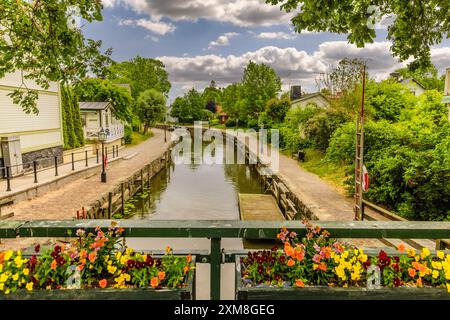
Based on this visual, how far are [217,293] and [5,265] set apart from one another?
1536 millimetres

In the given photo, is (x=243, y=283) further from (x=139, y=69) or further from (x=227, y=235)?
(x=139, y=69)

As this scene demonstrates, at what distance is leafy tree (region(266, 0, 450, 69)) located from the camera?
4471 mm

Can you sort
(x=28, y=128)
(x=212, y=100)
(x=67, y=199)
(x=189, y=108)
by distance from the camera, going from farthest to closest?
(x=212, y=100), (x=189, y=108), (x=28, y=128), (x=67, y=199)

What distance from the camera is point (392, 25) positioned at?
5625 millimetres

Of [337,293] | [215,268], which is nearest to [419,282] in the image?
[337,293]

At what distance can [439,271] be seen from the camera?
2.41 metres

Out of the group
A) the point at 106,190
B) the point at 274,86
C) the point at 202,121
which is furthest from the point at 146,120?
the point at 202,121

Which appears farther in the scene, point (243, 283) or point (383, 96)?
point (383, 96)

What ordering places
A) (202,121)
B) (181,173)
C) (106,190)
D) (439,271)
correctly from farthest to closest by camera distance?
(202,121), (181,173), (106,190), (439,271)

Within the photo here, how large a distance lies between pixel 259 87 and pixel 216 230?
54540mm

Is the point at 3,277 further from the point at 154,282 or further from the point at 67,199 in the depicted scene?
the point at 67,199

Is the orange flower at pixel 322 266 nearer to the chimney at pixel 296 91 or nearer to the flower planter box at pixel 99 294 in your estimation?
the flower planter box at pixel 99 294

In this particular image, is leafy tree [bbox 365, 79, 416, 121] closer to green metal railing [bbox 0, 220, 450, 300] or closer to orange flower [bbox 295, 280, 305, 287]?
green metal railing [bbox 0, 220, 450, 300]

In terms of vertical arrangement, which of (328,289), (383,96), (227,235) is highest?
(383,96)
